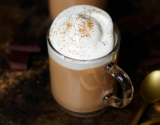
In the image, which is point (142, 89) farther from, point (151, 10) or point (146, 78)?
point (151, 10)

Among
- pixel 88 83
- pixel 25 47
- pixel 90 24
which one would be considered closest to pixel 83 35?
pixel 90 24

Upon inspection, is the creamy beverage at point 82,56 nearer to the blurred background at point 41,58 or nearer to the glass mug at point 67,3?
the blurred background at point 41,58

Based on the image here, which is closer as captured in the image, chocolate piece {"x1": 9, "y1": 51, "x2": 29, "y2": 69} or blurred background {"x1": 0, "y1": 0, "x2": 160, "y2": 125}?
blurred background {"x1": 0, "y1": 0, "x2": 160, "y2": 125}

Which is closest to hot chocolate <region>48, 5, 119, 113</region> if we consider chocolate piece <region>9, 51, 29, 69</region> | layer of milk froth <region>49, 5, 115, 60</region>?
layer of milk froth <region>49, 5, 115, 60</region>

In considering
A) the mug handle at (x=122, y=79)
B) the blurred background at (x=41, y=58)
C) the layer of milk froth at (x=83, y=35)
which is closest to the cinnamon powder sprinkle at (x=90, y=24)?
the layer of milk froth at (x=83, y=35)

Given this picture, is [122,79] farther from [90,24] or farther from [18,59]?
[18,59]

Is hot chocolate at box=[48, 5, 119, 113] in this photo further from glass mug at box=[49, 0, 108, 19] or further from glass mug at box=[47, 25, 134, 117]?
glass mug at box=[49, 0, 108, 19]

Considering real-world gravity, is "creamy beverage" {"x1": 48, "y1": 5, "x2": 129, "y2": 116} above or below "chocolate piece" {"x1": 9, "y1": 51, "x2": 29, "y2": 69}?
above
